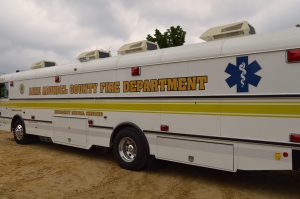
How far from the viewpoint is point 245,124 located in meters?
6.17

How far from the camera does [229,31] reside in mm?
6953

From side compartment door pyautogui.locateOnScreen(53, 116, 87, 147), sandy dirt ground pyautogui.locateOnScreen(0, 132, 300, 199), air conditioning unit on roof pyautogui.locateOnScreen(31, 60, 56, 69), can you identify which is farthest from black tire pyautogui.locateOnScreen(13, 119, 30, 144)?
sandy dirt ground pyautogui.locateOnScreen(0, 132, 300, 199)

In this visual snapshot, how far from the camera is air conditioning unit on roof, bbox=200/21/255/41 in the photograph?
6.77m

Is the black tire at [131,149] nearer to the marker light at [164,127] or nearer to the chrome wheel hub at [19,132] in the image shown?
the marker light at [164,127]

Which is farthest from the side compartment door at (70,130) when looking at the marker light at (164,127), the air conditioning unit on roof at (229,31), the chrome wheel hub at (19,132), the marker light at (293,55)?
the marker light at (293,55)

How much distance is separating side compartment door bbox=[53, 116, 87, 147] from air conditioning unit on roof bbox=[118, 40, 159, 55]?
82.4 inches

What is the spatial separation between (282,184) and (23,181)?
5368 millimetres

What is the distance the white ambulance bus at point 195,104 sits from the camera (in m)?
5.79

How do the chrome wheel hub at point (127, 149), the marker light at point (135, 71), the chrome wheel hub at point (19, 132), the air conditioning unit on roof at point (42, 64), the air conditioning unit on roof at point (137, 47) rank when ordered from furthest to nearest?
the chrome wheel hub at point (19, 132)
the air conditioning unit on roof at point (42, 64)
the air conditioning unit on roof at point (137, 47)
the chrome wheel hub at point (127, 149)
the marker light at point (135, 71)

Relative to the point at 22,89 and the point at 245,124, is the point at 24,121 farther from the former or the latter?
the point at 245,124

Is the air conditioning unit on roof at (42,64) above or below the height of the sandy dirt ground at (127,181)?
above

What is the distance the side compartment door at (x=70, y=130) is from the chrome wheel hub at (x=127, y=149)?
1440 mm

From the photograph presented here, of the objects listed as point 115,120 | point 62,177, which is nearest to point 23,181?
point 62,177

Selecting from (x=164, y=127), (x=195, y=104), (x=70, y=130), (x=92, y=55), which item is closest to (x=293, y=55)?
(x=195, y=104)
